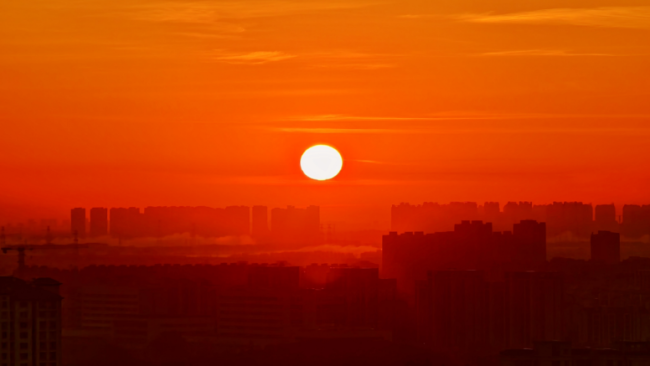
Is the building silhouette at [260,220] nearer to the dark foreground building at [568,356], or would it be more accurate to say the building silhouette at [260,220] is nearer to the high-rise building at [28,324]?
the dark foreground building at [568,356]

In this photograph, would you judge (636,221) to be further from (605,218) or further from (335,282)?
(335,282)

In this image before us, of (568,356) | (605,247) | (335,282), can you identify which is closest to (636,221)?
(605,247)

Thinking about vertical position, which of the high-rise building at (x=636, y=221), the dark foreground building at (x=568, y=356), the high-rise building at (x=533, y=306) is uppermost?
the high-rise building at (x=636, y=221)

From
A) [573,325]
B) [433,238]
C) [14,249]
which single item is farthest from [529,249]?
[14,249]

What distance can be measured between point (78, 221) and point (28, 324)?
25041 mm

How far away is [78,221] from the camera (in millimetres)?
55188

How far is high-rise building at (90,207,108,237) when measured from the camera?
54.9 metres

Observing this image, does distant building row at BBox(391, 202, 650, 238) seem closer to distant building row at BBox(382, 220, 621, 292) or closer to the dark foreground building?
distant building row at BBox(382, 220, 621, 292)

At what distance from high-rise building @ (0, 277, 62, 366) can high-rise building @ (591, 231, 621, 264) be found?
35492 mm

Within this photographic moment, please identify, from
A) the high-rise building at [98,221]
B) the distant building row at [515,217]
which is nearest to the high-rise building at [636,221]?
the distant building row at [515,217]

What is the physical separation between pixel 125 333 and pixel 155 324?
1.23m

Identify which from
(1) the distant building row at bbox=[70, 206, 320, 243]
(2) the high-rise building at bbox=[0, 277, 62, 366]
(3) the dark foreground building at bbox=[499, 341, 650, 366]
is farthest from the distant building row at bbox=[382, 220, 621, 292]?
(2) the high-rise building at bbox=[0, 277, 62, 366]

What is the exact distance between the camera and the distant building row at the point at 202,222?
54.8 metres

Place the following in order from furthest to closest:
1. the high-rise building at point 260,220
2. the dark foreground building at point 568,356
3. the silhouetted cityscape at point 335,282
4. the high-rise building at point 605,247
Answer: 1. the high-rise building at point 605,247
2. the high-rise building at point 260,220
3. the silhouetted cityscape at point 335,282
4. the dark foreground building at point 568,356
